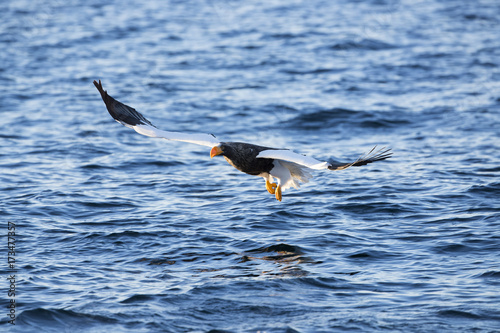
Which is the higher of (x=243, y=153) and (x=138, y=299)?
(x=243, y=153)

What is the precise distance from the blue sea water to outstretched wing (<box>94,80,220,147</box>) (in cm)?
129

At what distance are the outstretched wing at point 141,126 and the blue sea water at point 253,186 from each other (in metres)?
1.29

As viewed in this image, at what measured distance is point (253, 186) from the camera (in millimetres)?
13070

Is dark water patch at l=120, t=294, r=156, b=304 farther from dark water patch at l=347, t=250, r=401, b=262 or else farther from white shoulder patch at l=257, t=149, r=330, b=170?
dark water patch at l=347, t=250, r=401, b=262

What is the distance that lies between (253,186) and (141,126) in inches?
122

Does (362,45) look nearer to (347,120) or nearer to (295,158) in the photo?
(347,120)

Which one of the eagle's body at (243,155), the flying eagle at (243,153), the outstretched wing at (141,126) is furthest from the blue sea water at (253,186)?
the outstretched wing at (141,126)

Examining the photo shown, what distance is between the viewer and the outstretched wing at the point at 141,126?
1044 cm

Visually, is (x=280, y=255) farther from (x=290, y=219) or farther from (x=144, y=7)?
(x=144, y=7)

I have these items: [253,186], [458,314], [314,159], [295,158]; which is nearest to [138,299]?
[295,158]

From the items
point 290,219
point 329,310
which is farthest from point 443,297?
point 290,219

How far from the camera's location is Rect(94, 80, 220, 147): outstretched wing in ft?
34.2

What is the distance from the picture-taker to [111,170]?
13.7 metres

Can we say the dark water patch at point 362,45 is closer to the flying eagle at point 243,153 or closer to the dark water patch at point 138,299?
the flying eagle at point 243,153
